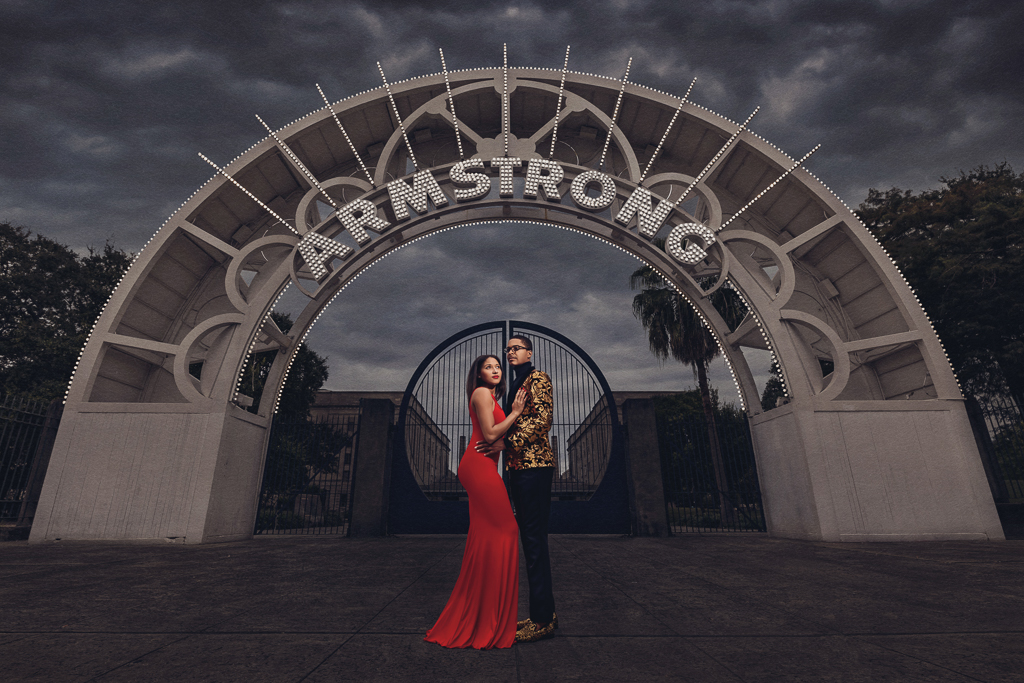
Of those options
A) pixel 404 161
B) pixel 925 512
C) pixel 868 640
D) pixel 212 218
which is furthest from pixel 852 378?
pixel 212 218

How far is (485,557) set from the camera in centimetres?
325

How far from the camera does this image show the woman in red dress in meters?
3.14

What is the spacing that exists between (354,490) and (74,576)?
6.58 m

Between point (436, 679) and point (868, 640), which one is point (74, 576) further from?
point (868, 640)

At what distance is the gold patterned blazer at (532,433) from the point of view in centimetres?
336

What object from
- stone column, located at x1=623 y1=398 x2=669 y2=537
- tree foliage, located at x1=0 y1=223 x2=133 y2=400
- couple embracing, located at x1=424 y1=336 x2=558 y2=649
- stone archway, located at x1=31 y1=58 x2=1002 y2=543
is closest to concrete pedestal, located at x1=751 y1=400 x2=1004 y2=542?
stone archway, located at x1=31 y1=58 x2=1002 y2=543

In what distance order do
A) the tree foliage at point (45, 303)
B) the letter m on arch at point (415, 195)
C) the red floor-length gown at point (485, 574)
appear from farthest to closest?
the tree foliage at point (45, 303) → the letter m on arch at point (415, 195) → the red floor-length gown at point (485, 574)

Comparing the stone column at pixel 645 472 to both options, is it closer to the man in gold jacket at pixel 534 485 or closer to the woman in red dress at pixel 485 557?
the man in gold jacket at pixel 534 485

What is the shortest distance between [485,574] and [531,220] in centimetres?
1110

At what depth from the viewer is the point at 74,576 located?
5691 millimetres

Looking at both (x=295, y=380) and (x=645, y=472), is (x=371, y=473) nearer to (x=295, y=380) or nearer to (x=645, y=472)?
(x=645, y=472)

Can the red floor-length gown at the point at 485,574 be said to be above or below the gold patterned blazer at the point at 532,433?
below

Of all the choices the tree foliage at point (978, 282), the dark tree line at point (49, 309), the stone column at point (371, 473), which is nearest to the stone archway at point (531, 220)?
the stone column at point (371, 473)

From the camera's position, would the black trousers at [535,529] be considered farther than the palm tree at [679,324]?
No
